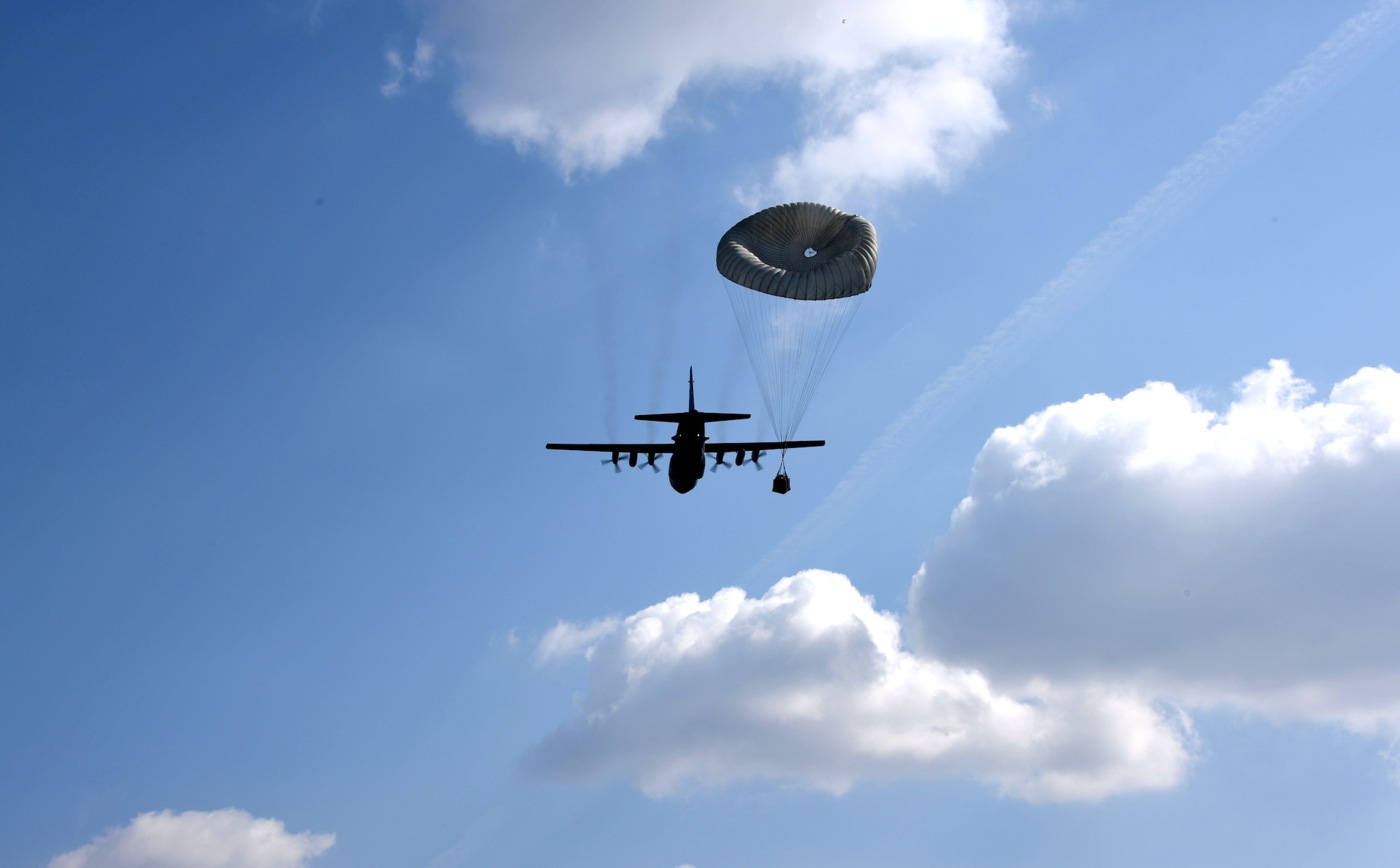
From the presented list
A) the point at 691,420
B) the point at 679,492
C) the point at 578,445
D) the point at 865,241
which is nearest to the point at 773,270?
the point at 865,241

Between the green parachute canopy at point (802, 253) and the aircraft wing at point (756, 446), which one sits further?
the aircraft wing at point (756, 446)

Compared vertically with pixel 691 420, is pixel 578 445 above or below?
above

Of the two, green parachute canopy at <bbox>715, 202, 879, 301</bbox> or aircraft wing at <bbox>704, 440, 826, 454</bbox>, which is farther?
aircraft wing at <bbox>704, 440, 826, 454</bbox>

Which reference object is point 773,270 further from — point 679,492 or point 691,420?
point 679,492
